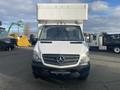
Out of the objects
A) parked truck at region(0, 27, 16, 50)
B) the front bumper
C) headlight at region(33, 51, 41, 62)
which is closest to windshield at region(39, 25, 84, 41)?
headlight at region(33, 51, 41, 62)

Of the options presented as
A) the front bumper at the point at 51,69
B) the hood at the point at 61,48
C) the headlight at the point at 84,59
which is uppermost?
the hood at the point at 61,48

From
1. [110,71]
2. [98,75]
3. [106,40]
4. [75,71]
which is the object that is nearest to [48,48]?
[75,71]

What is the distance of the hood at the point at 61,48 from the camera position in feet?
31.3

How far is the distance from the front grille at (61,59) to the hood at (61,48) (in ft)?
0.37

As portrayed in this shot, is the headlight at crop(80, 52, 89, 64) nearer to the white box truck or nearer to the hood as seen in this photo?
the white box truck

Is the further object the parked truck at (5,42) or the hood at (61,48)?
the parked truck at (5,42)

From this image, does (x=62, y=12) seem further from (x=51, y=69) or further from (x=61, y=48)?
(x=51, y=69)

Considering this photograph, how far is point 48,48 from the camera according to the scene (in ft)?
31.9

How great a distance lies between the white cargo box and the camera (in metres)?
13.4

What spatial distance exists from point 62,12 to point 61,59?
4.92 meters

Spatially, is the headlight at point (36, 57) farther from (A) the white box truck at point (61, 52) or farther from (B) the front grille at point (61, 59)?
(B) the front grille at point (61, 59)

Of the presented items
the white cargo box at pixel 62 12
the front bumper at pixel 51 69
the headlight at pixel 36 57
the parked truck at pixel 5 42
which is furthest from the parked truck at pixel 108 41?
the headlight at pixel 36 57

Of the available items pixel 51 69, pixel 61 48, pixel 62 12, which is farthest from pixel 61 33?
pixel 62 12

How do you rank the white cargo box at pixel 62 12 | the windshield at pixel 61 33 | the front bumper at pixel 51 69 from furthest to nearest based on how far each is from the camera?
the white cargo box at pixel 62 12, the windshield at pixel 61 33, the front bumper at pixel 51 69
